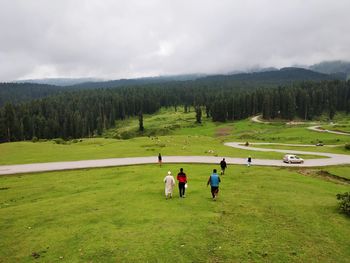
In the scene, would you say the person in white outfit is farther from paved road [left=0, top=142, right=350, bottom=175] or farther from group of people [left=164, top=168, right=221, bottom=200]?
paved road [left=0, top=142, right=350, bottom=175]

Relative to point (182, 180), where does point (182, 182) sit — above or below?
below

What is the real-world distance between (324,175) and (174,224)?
1207 inches

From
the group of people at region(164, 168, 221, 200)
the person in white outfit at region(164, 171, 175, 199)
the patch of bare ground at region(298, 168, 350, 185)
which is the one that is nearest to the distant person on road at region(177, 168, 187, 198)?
the group of people at region(164, 168, 221, 200)

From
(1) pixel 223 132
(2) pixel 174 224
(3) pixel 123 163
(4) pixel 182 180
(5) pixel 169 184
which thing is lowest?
(1) pixel 223 132

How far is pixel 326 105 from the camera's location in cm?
19100

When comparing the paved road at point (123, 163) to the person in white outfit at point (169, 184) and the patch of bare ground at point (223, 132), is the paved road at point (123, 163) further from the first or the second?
the patch of bare ground at point (223, 132)

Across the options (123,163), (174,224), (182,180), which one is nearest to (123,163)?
(123,163)

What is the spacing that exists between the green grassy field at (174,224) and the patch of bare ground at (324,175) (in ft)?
20.1

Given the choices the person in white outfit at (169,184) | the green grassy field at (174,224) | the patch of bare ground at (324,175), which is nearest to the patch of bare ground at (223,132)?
the patch of bare ground at (324,175)

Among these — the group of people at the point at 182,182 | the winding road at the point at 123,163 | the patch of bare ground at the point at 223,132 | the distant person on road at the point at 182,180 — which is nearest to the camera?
the group of people at the point at 182,182

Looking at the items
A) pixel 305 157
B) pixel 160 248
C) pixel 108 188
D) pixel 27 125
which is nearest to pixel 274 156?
pixel 305 157

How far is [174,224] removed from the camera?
20.5 meters

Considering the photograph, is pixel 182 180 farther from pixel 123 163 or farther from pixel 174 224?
pixel 123 163

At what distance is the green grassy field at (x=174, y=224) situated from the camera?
16.9 metres
